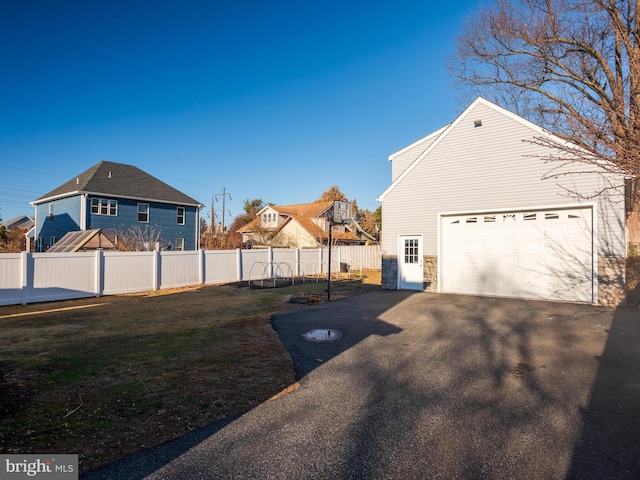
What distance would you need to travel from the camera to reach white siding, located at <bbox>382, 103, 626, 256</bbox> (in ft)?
34.4

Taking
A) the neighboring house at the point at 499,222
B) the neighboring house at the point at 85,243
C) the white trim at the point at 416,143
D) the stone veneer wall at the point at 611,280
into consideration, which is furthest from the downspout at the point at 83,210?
the stone veneer wall at the point at 611,280

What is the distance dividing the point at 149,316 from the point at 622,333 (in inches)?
416

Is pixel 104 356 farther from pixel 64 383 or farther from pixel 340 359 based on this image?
pixel 340 359

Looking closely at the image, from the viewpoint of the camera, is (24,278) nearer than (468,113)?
Yes

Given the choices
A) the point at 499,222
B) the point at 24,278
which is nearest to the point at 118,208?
the point at 24,278

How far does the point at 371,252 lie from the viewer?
1107 inches

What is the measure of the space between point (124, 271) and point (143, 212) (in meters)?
13.5

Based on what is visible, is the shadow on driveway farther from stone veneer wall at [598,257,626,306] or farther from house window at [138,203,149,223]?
house window at [138,203,149,223]

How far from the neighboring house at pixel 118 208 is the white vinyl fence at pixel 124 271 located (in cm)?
850

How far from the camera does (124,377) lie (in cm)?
489

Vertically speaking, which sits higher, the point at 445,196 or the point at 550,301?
the point at 445,196

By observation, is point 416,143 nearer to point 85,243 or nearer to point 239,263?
point 239,263

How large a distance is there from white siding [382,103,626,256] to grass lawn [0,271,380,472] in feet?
23.4

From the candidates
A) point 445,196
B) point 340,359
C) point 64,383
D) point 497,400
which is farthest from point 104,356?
point 445,196
